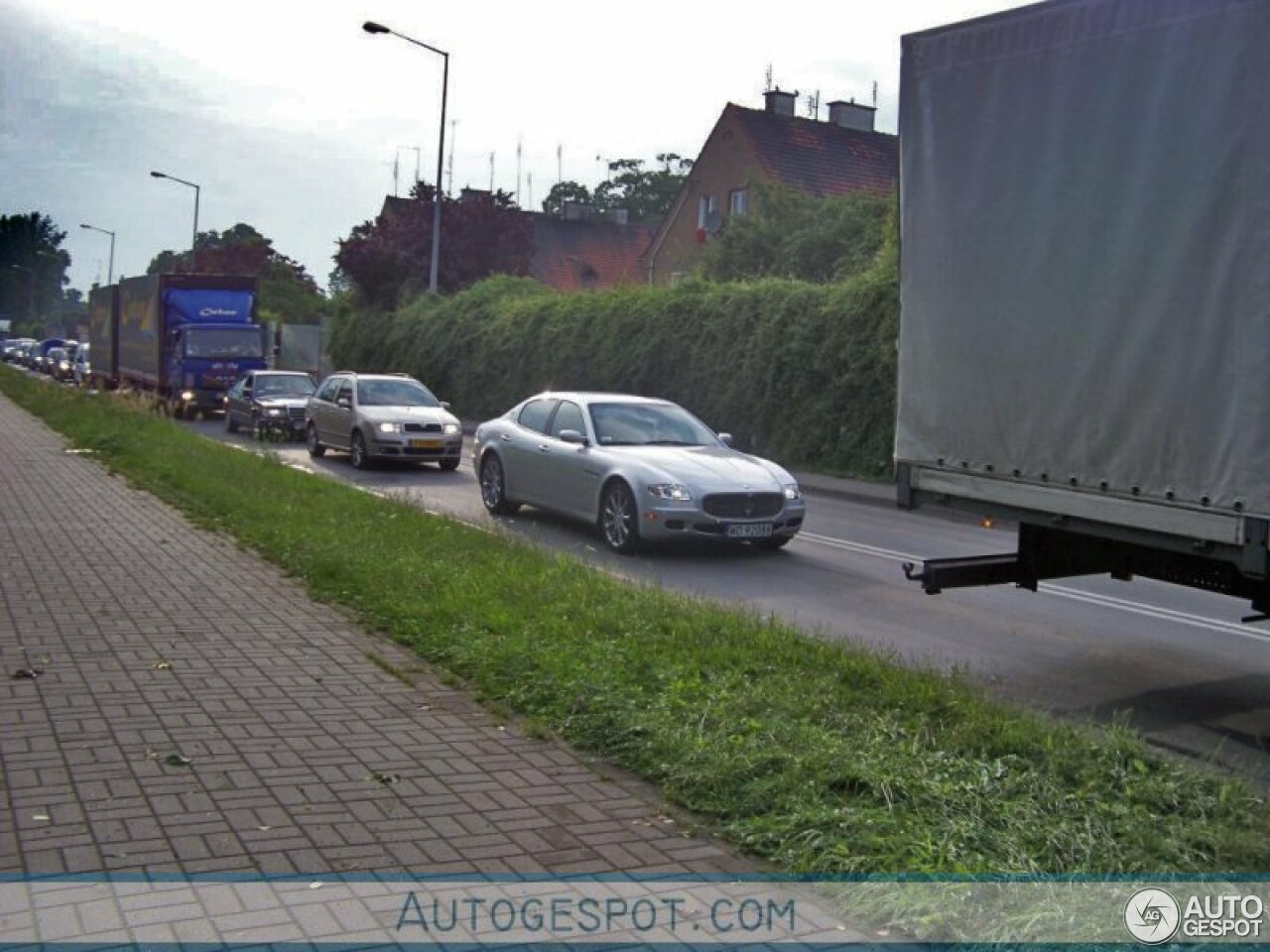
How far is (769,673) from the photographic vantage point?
720 centimetres

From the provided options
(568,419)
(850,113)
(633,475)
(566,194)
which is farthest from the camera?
(566,194)

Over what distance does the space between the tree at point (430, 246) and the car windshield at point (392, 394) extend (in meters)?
25.6

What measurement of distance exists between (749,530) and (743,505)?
0.76 ft

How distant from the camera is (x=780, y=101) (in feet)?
185

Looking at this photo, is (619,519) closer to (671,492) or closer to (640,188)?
(671,492)

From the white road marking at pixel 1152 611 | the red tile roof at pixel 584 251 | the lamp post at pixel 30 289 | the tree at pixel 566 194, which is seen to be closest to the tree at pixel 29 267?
the lamp post at pixel 30 289

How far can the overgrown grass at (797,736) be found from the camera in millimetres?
4801

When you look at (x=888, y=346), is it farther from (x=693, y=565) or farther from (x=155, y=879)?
(x=155, y=879)

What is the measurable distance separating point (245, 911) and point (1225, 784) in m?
3.61

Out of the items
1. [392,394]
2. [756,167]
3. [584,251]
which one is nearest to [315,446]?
[392,394]

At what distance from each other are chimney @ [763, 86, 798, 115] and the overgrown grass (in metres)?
48.4

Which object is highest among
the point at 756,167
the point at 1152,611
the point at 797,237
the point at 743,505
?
the point at 756,167
